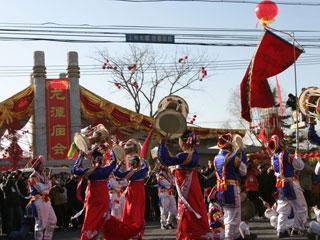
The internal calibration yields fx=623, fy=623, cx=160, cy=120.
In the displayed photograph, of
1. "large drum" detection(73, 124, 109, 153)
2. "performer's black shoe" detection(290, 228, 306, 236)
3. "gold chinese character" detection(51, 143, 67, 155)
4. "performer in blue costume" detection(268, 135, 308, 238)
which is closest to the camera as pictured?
"large drum" detection(73, 124, 109, 153)

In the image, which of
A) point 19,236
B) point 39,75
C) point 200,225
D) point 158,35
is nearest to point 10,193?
point 19,236

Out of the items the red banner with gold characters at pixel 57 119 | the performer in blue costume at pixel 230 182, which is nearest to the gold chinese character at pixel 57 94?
the red banner with gold characters at pixel 57 119

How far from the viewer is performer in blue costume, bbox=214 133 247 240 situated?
957 centimetres

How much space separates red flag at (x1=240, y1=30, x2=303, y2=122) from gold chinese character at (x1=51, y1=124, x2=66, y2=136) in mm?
14883

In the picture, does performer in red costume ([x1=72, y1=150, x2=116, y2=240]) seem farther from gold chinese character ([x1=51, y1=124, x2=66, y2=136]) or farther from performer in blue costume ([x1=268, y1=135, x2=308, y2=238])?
gold chinese character ([x1=51, y1=124, x2=66, y2=136])

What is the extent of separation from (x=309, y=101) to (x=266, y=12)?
3.63 metres

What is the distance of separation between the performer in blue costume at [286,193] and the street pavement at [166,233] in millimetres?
397

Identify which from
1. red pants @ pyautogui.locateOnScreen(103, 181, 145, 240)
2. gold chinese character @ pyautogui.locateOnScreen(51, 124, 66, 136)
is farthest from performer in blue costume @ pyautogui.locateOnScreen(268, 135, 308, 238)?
gold chinese character @ pyautogui.locateOnScreen(51, 124, 66, 136)

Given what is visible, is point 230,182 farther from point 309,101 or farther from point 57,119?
point 57,119

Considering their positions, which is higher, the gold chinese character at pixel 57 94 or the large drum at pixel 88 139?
the gold chinese character at pixel 57 94

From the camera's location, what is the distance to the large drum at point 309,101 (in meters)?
9.81

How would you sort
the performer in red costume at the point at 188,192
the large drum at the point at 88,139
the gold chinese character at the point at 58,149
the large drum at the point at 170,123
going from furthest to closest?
the gold chinese character at the point at 58,149
the large drum at the point at 88,139
the performer in red costume at the point at 188,192
the large drum at the point at 170,123

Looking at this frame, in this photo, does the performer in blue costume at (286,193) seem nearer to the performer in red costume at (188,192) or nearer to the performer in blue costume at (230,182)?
the performer in blue costume at (230,182)

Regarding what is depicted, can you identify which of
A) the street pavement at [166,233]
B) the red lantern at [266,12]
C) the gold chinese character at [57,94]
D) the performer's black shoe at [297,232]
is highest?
the red lantern at [266,12]
